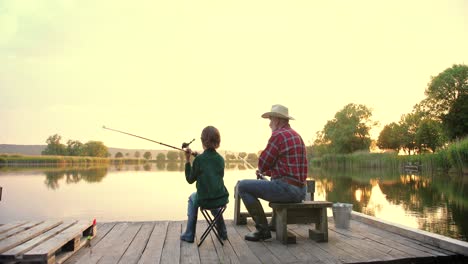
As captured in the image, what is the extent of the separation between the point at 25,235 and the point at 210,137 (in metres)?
2.42

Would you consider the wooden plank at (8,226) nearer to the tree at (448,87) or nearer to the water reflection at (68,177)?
the water reflection at (68,177)

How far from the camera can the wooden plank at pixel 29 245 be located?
352 cm

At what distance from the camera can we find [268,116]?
5.35 m

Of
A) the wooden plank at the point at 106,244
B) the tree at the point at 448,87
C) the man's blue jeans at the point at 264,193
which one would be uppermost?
the tree at the point at 448,87

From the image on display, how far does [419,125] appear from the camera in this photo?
5291 cm

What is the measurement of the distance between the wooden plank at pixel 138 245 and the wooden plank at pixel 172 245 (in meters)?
0.28

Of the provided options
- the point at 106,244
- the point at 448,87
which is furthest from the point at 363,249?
the point at 448,87

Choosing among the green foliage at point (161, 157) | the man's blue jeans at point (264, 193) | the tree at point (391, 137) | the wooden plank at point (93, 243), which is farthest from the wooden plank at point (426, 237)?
the green foliage at point (161, 157)

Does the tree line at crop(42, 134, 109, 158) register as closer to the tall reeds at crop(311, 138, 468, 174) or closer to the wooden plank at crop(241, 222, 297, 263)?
the tall reeds at crop(311, 138, 468, 174)

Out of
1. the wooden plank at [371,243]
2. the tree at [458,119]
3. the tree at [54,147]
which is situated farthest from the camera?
the tree at [54,147]

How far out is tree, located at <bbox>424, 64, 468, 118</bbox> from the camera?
4456 centimetres

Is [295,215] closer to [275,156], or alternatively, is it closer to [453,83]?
[275,156]

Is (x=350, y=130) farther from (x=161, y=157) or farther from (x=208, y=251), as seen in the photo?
(x=161, y=157)

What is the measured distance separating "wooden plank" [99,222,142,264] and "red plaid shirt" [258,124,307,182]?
201cm
